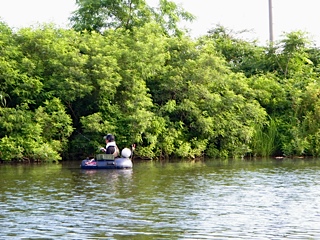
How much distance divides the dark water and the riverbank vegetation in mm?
6512

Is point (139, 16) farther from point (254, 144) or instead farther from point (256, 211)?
point (256, 211)

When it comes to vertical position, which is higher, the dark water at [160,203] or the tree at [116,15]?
the tree at [116,15]

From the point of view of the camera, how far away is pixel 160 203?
2028 cm

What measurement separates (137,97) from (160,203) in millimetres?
19511

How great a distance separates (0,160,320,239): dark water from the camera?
15.8 metres

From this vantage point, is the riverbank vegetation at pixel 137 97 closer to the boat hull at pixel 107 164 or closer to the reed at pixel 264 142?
the reed at pixel 264 142

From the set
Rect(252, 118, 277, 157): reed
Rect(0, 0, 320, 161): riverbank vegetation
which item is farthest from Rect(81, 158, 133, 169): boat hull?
Rect(252, 118, 277, 157): reed

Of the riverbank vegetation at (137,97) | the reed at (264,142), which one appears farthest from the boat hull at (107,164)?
the reed at (264,142)

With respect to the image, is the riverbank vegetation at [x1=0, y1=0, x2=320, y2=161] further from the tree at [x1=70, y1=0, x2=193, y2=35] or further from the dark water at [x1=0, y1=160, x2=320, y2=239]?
the dark water at [x1=0, y1=160, x2=320, y2=239]

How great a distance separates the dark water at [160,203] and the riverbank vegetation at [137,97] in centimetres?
651

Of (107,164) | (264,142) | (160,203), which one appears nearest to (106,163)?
(107,164)

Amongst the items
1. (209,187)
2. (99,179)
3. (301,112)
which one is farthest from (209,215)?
(301,112)

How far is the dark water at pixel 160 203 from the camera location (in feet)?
51.9

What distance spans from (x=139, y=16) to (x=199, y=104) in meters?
7.70
